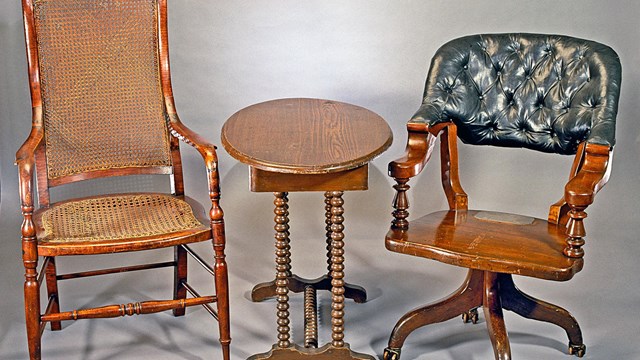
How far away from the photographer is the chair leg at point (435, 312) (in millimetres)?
3654

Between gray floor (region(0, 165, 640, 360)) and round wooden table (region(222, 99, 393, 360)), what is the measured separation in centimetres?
30

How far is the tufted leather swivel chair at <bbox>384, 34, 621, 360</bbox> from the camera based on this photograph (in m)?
3.37

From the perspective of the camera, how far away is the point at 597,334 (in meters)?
3.90

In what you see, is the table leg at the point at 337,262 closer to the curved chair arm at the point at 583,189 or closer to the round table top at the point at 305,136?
the round table top at the point at 305,136

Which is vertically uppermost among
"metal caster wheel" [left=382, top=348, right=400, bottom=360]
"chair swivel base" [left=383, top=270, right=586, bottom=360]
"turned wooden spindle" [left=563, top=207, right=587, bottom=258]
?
"turned wooden spindle" [left=563, top=207, right=587, bottom=258]

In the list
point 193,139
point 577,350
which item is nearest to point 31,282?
point 193,139

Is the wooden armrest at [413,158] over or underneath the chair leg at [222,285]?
over

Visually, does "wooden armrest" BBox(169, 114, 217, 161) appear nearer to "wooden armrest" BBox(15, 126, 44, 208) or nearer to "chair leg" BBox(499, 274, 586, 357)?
"wooden armrest" BBox(15, 126, 44, 208)

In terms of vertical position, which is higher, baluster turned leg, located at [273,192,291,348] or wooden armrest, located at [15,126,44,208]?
wooden armrest, located at [15,126,44,208]

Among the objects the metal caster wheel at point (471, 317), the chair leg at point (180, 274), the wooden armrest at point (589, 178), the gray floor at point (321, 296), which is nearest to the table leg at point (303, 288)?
the gray floor at point (321, 296)

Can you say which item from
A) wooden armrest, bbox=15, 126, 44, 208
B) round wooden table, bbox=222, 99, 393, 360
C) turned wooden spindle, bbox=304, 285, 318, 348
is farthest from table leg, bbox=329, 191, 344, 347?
wooden armrest, bbox=15, 126, 44, 208

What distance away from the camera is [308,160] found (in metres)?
3.15

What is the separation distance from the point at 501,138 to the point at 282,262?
39.9 inches

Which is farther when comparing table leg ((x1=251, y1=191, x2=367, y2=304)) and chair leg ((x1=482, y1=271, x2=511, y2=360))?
table leg ((x1=251, y1=191, x2=367, y2=304))
